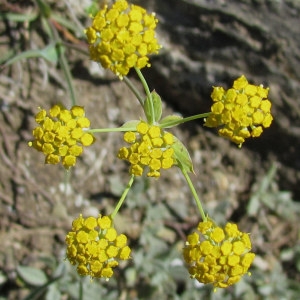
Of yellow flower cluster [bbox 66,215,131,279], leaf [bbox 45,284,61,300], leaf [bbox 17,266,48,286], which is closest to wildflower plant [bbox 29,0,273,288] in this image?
yellow flower cluster [bbox 66,215,131,279]

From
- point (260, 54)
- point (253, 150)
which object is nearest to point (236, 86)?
point (260, 54)

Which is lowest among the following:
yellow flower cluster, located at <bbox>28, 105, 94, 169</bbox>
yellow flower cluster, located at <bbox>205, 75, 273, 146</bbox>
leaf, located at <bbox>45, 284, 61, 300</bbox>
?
leaf, located at <bbox>45, 284, 61, 300</bbox>

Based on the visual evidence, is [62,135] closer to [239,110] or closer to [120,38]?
[120,38]

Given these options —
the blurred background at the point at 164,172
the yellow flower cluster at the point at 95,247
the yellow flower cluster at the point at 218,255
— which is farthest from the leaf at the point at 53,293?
the yellow flower cluster at the point at 218,255

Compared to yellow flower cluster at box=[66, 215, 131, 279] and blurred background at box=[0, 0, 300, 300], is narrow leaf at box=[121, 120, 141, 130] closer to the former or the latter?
yellow flower cluster at box=[66, 215, 131, 279]

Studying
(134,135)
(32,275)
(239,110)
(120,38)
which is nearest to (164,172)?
(32,275)

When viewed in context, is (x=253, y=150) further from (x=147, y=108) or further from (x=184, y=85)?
(x=147, y=108)

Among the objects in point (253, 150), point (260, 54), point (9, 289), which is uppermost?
point (260, 54)
